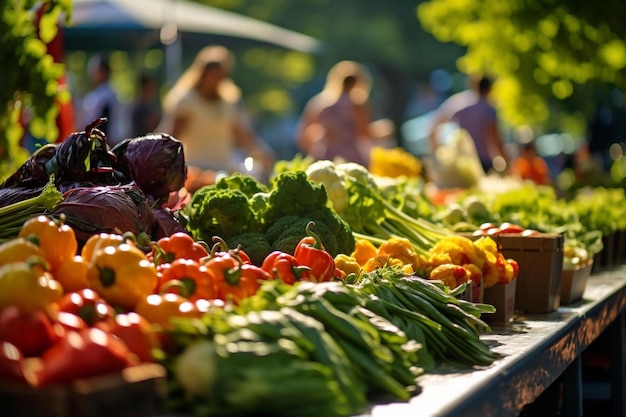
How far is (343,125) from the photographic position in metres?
11.9

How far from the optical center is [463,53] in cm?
3916

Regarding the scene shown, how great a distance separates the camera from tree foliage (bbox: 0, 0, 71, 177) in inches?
249

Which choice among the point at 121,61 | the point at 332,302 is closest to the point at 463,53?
the point at 121,61

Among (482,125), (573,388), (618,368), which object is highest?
(482,125)

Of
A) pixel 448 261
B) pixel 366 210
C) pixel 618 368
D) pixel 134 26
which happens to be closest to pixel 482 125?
pixel 134 26

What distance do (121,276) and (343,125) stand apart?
30.5 ft

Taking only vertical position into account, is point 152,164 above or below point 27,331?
above

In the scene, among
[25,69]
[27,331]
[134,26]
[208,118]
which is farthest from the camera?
[134,26]

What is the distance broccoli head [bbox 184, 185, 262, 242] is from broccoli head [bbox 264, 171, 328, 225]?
9 centimetres

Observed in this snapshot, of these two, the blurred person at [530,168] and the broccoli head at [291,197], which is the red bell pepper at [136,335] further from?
the blurred person at [530,168]

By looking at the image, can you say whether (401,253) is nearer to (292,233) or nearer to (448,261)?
(448,261)

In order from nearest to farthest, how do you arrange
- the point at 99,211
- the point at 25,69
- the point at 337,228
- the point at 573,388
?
1. the point at 99,211
2. the point at 337,228
3. the point at 573,388
4. the point at 25,69

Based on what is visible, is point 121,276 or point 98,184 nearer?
point 121,276

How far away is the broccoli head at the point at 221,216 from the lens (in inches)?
169
